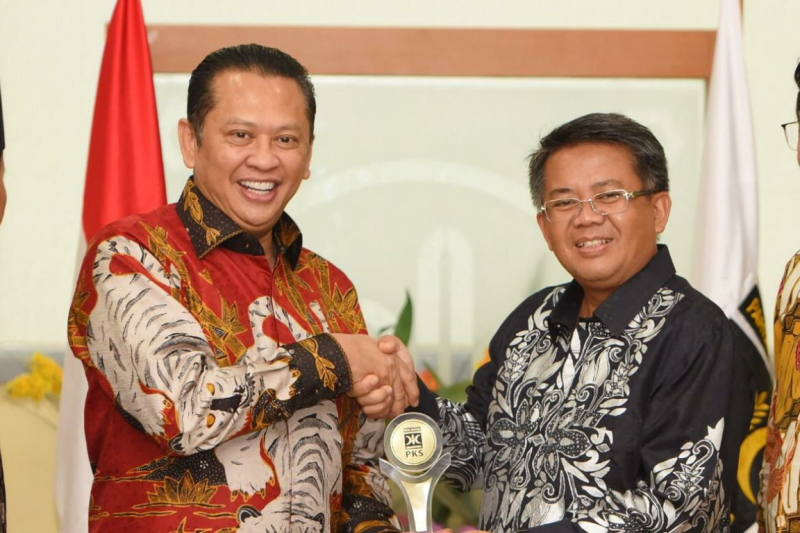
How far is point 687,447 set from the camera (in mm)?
1912

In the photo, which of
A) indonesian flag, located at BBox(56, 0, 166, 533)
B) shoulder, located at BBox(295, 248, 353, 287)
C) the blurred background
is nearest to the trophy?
shoulder, located at BBox(295, 248, 353, 287)

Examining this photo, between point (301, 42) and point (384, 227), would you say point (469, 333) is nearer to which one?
point (384, 227)

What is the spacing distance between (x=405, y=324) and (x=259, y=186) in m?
1.53

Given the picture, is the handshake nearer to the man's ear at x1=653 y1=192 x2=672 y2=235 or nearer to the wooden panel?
the man's ear at x1=653 y1=192 x2=672 y2=235

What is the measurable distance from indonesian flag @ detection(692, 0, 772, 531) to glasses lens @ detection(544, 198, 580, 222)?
46.5 inches

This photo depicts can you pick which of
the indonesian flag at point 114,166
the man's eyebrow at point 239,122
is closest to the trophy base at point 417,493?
the man's eyebrow at point 239,122

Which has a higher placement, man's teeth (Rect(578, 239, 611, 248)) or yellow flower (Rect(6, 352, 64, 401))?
man's teeth (Rect(578, 239, 611, 248))

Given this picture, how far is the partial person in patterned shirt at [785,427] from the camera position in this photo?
1.82 m

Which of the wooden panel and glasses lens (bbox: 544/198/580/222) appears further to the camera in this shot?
the wooden panel

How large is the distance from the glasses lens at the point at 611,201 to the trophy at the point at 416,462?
60 cm

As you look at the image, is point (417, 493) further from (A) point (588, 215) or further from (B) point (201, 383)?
(A) point (588, 215)

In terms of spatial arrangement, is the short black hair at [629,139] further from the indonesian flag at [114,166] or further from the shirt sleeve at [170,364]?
the indonesian flag at [114,166]

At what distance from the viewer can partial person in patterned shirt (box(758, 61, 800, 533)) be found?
1.82 metres

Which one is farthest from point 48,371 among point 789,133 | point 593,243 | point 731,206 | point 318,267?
point 789,133
